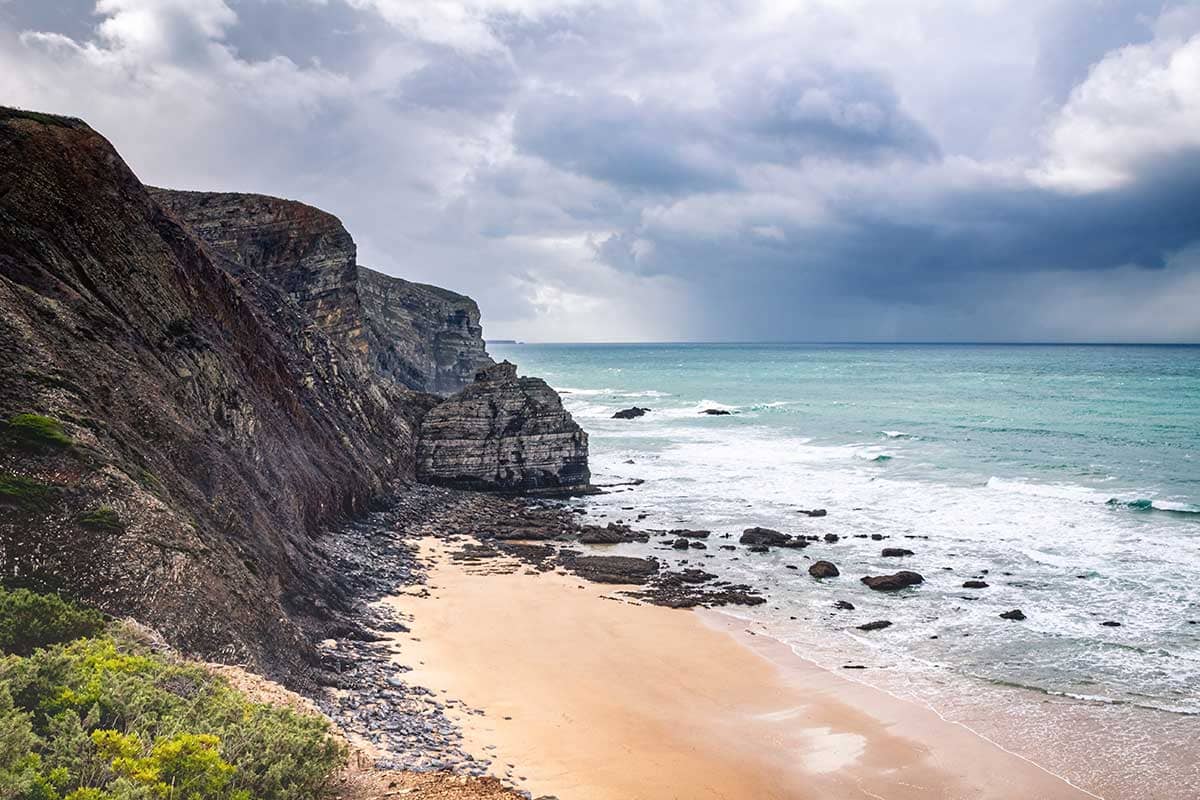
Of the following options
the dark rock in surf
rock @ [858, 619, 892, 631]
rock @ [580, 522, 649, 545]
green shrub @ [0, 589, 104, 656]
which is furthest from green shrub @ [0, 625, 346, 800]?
the dark rock in surf

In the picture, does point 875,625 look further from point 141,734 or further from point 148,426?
point 148,426

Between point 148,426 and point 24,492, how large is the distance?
503 cm

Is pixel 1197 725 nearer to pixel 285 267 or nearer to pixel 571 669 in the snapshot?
pixel 571 669

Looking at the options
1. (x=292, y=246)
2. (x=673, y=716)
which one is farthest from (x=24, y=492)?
(x=292, y=246)

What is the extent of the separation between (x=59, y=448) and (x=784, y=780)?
611 inches

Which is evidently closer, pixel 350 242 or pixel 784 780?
pixel 784 780

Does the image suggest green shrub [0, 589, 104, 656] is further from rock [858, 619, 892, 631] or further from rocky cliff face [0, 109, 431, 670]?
rock [858, 619, 892, 631]

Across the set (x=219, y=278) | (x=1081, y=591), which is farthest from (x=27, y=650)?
(x=1081, y=591)

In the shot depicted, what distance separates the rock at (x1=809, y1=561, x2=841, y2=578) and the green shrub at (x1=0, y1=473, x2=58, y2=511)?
2514 cm

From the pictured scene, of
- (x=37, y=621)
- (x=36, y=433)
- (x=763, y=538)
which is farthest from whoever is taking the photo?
(x=763, y=538)

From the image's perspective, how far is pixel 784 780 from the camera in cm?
1603

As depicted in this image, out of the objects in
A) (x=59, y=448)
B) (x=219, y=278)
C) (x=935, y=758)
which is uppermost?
(x=219, y=278)

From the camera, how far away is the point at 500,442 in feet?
150

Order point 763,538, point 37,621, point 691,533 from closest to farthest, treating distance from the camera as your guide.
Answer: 1. point 37,621
2. point 763,538
3. point 691,533
